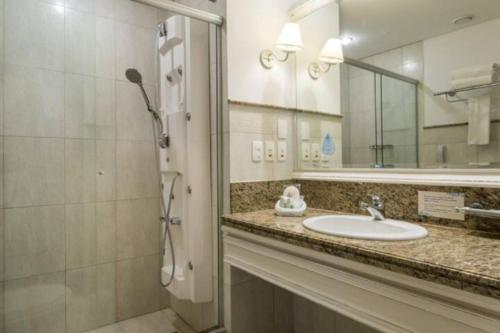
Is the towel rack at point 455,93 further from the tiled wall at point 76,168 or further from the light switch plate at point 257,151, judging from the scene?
the tiled wall at point 76,168

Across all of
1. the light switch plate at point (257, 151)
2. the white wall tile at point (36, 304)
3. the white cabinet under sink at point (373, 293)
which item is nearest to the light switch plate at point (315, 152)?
the light switch plate at point (257, 151)

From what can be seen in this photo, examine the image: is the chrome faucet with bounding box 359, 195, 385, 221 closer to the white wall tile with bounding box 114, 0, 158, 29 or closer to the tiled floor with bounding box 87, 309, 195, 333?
the tiled floor with bounding box 87, 309, 195, 333

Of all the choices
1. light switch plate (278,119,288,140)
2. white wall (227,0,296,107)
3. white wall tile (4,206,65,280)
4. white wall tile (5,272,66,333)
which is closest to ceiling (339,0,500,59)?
white wall (227,0,296,107)

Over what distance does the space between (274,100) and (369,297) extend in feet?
3.78

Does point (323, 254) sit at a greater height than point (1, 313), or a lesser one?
greater

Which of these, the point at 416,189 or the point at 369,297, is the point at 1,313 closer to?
the point at 369,297

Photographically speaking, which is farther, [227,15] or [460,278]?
[227,15]

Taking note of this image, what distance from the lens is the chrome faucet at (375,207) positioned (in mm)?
1262

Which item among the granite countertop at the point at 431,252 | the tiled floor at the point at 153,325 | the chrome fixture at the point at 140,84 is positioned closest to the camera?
the granite countertop at the point at 431,252

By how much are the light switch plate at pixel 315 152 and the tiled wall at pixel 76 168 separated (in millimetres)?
1065

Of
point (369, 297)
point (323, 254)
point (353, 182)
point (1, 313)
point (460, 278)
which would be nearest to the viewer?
point (460, 278)

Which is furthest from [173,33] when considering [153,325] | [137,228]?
[153,325]

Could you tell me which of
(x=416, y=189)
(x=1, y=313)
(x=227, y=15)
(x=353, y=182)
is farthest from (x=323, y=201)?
(x=1, y=313)

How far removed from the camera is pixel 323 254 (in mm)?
997
